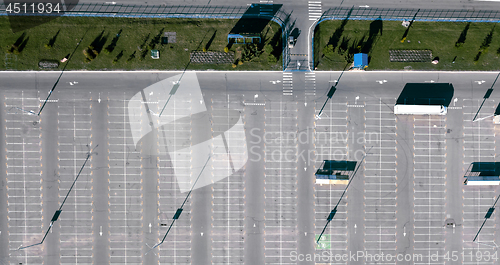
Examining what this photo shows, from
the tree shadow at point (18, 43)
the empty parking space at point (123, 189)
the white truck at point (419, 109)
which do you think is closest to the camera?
the tree shadow at point (18, 43)

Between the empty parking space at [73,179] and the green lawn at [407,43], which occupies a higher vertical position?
the green lawn at [407,43]

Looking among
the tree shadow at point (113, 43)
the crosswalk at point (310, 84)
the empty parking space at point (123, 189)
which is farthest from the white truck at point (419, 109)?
the tree shadow at point (113, 43)

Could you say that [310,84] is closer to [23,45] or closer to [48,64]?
[48,64]

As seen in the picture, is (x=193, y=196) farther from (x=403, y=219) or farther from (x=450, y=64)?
(x=450, y=64)

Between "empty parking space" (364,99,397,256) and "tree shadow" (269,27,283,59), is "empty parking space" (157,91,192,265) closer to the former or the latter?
"tree shadow" (269,27,283,59)

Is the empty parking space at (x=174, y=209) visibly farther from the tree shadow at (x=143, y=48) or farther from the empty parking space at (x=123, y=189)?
the tree shadow at (x=143, y=48)

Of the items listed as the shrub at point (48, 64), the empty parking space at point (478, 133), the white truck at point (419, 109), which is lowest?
the empty parking space at point (478, 133)

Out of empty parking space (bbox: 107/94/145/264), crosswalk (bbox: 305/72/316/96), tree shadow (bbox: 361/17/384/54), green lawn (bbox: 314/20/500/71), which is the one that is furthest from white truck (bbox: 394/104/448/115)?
empty parking space (bbox: 107/94/145/264)
